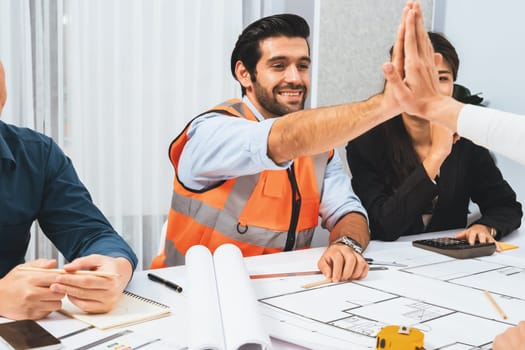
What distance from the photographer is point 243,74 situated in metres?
1.83

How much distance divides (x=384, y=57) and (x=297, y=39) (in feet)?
2.94

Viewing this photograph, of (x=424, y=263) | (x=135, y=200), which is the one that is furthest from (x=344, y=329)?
(x=135, y=200)

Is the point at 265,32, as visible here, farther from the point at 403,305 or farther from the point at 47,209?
the point at 403,305

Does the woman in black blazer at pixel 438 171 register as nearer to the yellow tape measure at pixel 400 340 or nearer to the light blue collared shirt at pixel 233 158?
the light blue collared shirt at pixel 233 158

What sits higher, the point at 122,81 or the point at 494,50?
the point at 494,50

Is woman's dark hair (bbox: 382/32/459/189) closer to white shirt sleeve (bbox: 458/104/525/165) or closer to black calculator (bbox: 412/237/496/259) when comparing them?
black calculator (bbox: 412/237/496/259)

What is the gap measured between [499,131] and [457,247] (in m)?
0.50

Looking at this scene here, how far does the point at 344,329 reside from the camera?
31.5 inches

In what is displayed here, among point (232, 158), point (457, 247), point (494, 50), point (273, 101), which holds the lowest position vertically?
point (457, 247)

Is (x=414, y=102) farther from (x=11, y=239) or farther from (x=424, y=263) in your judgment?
(x=11, y=239)

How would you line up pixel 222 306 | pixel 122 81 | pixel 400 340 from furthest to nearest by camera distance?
pixel 122 81
pixel 222 306
pixel 400 340

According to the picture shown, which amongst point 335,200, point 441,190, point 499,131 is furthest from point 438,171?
point 499,131

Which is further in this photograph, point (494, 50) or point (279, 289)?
point (494, 50)

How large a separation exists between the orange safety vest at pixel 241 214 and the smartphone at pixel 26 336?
0.71 m
